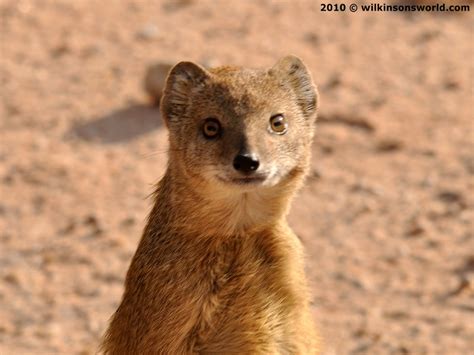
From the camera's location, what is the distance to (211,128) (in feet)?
14.0

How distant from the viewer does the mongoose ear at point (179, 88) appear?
449cm

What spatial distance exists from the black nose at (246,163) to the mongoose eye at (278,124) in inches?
12.6

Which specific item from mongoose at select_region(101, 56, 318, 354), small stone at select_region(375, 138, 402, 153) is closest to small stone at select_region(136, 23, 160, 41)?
small stone at select_region(375, 138, 402, 153)

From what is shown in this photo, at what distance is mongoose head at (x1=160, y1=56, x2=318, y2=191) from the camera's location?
4.05 m

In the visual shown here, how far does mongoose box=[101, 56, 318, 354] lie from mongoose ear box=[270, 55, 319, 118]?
0.17m

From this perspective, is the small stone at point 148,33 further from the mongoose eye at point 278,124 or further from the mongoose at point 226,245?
the mongoose eye at point 278,124

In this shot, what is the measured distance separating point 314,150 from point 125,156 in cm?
139

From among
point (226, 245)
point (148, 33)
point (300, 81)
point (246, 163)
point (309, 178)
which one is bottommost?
point (309, 178)

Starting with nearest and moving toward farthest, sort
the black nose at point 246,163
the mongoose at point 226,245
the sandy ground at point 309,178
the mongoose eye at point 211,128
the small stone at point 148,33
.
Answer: the black nose at point 246,163 < the mongoose at point 226,245 < the mongoose eye at point 211,128 < the sandy ground at point 309,178 < the small stone at point 148,33

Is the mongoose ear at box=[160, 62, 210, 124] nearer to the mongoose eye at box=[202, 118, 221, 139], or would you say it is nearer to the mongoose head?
the mongoose head

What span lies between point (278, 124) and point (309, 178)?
2.79 metres

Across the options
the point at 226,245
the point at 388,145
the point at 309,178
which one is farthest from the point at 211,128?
the point at 388,145

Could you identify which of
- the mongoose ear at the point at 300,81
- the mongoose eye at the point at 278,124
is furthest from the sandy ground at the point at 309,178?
the mongoose eye at the point at 278,124

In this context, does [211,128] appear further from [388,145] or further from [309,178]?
[388,145]
